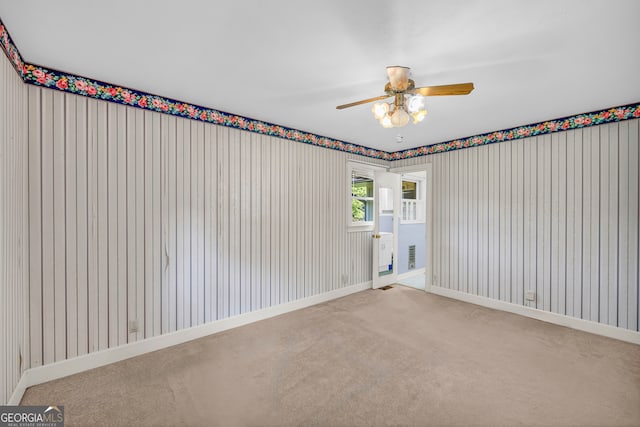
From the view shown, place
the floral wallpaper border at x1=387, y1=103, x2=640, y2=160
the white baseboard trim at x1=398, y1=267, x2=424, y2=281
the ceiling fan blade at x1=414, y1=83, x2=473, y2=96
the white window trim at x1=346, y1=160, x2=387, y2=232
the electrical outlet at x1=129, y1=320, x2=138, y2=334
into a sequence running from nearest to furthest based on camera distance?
1. the ceiling fan blade at x1=414, y1=83, x2=473, y2=96
2. the electrical outlet at x1=129, y1=320, x2=138, y2=334
3. the floral wallpaper border at x1=387, y1=103, x2=640, y2=160
4. the white window trim at x1=346, y1=160, x2=387, y2=232
5. the white baseboard trim at x1=398, y1=267, x2=424, y2=281

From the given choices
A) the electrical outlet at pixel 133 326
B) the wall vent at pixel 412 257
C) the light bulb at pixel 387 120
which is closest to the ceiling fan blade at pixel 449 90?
the light bulb at pixel 387 120

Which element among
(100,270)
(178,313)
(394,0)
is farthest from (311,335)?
(394,0)

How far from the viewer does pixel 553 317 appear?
11.0 feet

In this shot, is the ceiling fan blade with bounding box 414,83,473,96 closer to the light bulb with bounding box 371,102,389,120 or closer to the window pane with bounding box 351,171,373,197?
the light bulb with bounding box 371,102,389,120

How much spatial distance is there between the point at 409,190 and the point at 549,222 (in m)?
2.91

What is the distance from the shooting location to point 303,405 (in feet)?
6.31

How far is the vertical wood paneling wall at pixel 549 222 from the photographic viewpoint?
2.93 metres

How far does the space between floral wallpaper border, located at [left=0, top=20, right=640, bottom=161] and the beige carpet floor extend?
7.74 ft

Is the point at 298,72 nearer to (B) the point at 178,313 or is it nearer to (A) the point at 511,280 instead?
(B) the point at 178,313

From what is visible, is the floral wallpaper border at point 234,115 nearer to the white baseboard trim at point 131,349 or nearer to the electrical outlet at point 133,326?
the electrical outlet at point 133,326

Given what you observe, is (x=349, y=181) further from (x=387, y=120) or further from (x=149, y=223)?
(x=149, y=223)

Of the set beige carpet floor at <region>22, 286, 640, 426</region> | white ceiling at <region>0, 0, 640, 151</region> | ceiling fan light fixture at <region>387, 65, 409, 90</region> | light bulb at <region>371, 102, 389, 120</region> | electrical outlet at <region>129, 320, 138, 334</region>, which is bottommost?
beige carpet floor at <region>22, 286, 640, 426</region>

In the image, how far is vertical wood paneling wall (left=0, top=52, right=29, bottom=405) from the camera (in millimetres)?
1669

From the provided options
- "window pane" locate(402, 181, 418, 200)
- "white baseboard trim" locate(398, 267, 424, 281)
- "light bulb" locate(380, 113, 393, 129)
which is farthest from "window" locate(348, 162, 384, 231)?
"light bulb" locate(380, 113, 393, 129)
